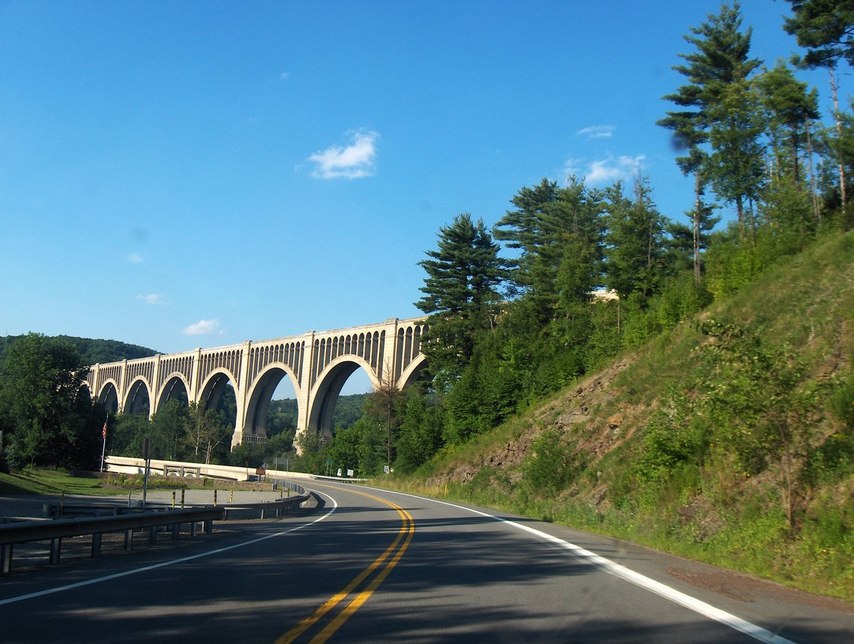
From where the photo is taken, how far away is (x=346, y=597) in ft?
24.6

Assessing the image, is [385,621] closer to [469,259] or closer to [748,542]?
[748,542]

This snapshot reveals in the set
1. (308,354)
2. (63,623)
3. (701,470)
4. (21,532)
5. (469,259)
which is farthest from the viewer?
(308,354)

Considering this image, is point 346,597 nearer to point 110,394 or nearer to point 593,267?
point 593,267

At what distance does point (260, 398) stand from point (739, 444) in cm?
10734

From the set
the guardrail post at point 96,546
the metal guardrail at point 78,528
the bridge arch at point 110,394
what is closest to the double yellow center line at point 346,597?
the metal guardrail at point 78,528

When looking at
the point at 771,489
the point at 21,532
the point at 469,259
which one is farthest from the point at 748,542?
the point at 469,259

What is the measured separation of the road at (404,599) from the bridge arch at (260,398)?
95546 mm

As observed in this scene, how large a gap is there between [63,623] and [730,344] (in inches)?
413

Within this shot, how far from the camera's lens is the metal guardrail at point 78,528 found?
31.6 ft

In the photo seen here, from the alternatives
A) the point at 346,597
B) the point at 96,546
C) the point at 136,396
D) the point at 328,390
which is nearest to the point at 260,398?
the point at 328,390

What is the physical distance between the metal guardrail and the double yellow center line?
452cm

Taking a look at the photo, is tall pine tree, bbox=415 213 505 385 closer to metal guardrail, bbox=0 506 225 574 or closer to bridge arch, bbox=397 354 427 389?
bridge arch, bbox=397 354 427 389

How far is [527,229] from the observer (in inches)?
2707

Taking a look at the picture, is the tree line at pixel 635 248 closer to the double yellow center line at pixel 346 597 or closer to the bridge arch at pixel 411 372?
the bridge arch at pixel 411 372
